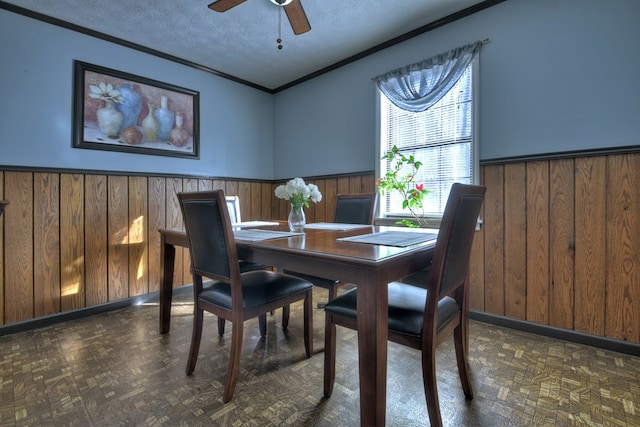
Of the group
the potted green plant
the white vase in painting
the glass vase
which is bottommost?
the glass vase

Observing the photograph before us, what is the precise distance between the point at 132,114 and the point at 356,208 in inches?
88.3

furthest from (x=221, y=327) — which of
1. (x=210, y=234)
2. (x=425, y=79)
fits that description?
(x=425, y=79)

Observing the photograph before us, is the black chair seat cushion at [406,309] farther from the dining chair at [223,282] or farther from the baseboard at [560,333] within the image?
the baseboard at [560,333]

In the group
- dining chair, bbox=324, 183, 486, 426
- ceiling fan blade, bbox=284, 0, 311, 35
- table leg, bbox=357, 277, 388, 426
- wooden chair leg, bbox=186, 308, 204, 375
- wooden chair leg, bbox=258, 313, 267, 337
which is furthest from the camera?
wooden chair leg, bbox=258, 313, 267, 337

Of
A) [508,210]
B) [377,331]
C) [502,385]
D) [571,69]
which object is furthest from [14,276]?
[571,69]

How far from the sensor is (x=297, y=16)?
2.02 m

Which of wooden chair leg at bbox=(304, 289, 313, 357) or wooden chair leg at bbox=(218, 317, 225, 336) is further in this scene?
wooden chair leg at bbox=(218, 317, 225, 336)

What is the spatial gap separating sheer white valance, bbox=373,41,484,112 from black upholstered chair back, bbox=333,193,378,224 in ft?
3.07

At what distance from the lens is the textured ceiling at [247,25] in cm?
232

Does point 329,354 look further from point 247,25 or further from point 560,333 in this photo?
point 247,25

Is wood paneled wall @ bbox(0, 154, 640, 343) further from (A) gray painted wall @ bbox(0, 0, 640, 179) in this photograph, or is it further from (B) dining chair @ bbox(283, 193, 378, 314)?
(B) dining chair @ bbox(283, 193, 378, 314)

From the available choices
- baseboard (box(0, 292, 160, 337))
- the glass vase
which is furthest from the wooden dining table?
baseboard (box(0, 292, 160, 337))

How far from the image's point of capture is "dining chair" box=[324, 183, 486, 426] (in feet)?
3.70

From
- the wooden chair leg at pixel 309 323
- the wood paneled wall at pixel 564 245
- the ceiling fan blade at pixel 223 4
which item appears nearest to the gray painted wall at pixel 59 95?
the ceiling fan blade at pixel 223 4
